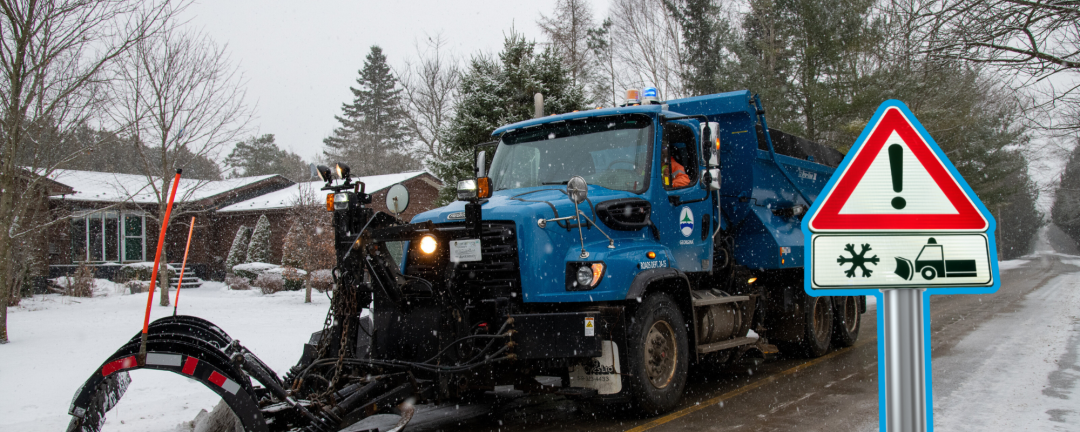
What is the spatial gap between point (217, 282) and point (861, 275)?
28.3 meters

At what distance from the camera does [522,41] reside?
17703 millimetres

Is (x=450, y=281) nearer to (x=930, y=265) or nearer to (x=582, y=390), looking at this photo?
(x=582, y=390)

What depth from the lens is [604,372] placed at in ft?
18.9

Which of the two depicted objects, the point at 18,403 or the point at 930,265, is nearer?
the point at 930,265

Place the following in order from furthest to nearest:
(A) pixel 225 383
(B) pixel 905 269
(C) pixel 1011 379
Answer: (C) pixel 1011 379 < (A) pixel 225 383 < (B) pixel 905 269

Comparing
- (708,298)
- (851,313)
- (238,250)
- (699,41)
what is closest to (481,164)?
(708,298)

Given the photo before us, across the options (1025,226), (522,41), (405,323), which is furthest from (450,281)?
(1025,226)

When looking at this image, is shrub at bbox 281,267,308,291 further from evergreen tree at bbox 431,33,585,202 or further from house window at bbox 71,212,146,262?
house window at bbox 71,212,146,262

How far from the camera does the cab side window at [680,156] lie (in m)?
6.97

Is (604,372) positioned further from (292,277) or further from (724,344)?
(292,277)

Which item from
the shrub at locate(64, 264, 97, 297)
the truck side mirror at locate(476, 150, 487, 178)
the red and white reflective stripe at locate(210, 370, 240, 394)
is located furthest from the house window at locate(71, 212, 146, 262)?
the red and white reflective stripe at locate(210, 370, 240, 394)

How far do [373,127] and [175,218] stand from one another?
105ft

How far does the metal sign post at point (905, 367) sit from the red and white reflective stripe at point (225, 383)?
11.5ft

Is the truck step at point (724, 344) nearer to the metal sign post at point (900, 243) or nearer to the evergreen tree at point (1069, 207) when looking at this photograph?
the metal sign post at point (900, 243)
